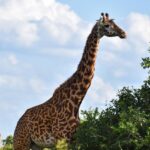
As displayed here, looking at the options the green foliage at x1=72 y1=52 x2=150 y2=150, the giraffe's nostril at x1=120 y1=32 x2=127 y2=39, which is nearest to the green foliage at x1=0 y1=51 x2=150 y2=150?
the green foliage at x1=72 y1=52 x2=150 y2=150

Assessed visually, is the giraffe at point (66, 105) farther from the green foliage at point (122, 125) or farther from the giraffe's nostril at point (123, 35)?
the green foliage at point (122, 125)

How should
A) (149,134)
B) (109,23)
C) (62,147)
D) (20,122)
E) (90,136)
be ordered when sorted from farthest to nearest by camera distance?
1. (20,122)
2. (109,23)
3. (90,136)
4. (149,134)
5. (62,147)

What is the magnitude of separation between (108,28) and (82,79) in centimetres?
A: 191

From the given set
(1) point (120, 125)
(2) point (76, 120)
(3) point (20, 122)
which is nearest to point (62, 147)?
(1) point (120, 125)

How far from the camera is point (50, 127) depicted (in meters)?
21.3

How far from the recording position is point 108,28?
20.6 m

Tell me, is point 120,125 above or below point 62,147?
above

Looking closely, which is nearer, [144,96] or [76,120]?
[144,96]

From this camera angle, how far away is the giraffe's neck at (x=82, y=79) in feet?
69.8

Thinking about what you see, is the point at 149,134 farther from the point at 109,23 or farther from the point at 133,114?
the point at 109,23

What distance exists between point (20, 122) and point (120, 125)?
27.2 ft

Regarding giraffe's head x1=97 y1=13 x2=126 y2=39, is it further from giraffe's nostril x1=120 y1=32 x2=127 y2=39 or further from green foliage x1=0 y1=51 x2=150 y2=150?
green foliage x1=0 y1=51 x2=150 y2=150

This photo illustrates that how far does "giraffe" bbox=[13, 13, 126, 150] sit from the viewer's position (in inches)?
826

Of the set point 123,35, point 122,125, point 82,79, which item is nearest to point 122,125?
point 122,125
